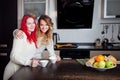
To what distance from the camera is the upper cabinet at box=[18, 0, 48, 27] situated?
4.44 meters

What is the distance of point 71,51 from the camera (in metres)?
4.12

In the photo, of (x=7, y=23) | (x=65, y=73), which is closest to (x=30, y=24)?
(x=65, y=73)

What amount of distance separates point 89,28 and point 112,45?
54cm

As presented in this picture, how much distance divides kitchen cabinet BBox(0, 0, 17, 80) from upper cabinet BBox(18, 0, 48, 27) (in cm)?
16

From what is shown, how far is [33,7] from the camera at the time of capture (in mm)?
4492

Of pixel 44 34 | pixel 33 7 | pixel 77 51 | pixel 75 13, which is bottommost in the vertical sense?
pixel 77 51

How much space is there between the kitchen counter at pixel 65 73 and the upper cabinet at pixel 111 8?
2.02 meters

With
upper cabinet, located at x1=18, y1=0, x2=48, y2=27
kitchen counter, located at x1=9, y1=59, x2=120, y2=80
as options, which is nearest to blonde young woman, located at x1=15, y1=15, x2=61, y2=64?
kitchen counter, located at x1=9, y1=59, x2=120, y2=80

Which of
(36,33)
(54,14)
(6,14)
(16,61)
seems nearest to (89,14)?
(54,14)

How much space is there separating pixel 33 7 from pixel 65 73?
2.56m

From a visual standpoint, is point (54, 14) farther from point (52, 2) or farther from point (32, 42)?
point (32, 42)

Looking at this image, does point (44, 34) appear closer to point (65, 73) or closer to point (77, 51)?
point (65, 73)

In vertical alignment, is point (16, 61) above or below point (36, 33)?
below

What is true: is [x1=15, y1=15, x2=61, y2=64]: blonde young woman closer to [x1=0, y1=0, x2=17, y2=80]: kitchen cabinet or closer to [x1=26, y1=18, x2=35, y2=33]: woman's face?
[x1=26, y1=18, x2=35, y2=33]: woman's face
